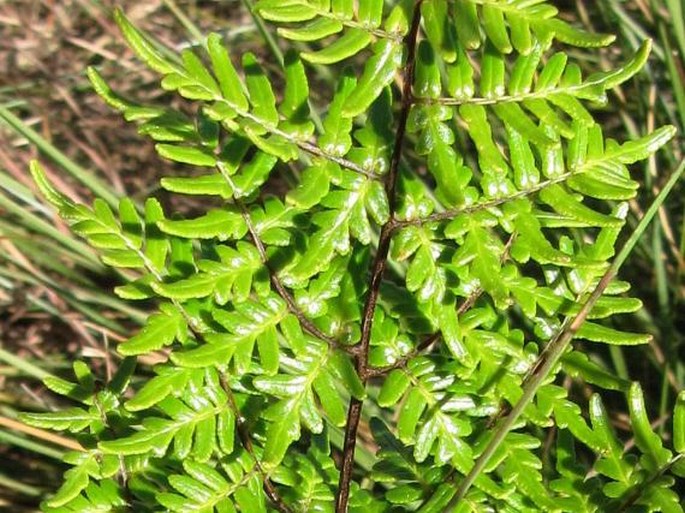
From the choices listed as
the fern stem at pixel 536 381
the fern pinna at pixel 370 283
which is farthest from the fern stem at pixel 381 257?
the fern stem at pixel 536 381

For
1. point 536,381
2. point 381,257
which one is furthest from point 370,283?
point 536,381

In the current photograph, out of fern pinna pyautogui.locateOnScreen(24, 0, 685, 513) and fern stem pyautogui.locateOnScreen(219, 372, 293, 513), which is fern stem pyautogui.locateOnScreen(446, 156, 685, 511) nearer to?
fern pinna pyautogui.locateOnScreen(24, 0, 685, 513)

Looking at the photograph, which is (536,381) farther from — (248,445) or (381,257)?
(248,445)

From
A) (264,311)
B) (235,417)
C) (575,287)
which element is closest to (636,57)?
(575,287)

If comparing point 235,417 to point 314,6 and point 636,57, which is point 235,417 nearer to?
point 314,6

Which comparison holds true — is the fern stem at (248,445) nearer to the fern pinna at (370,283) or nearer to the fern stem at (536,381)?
the fern pinna at (370,283)

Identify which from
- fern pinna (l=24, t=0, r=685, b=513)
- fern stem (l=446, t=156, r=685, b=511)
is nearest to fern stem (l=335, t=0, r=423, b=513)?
fern pinna (l=24, t=0, r=685, b=513)

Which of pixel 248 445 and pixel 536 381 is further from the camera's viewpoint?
pixel 248 445
